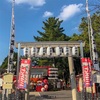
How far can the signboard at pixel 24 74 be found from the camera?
52.9 ft

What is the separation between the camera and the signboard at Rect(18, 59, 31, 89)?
52.9 ft

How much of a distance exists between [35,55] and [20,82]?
2423mm

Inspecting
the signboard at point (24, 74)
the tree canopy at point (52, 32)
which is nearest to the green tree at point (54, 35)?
the tree canopy at point (52, 32)

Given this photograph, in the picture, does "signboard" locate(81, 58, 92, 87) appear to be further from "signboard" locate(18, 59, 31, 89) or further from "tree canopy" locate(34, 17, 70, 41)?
"tree canopy" locate(34, 17, 70, 41)

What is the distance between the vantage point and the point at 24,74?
1625 centimetres

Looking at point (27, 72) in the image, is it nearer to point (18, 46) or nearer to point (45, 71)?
point (18, 46)

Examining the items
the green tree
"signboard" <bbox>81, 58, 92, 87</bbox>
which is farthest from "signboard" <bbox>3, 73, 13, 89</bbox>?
the green tree

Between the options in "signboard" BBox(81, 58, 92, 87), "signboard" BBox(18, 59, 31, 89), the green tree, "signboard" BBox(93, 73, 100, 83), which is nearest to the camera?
"signboard" BBox(93, 73, 100, 83)

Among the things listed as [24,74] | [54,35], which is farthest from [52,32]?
[24,74]

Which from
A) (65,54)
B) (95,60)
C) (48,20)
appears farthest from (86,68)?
(48,20)

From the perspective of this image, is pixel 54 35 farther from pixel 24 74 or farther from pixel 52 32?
pixel 24 74

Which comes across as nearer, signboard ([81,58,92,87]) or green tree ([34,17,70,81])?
signboard ([81,58,92,87])

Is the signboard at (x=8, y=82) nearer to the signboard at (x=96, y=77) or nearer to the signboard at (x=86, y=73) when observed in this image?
the signboard at (x=86, y=73)

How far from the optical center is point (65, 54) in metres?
17.9
